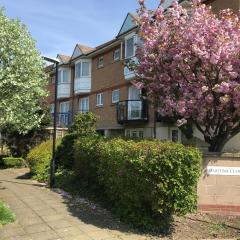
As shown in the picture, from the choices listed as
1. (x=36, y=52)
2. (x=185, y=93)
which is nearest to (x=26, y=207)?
(x=185, y=93)

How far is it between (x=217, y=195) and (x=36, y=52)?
25.2 feet

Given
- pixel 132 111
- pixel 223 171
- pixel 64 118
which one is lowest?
pixel 223 171

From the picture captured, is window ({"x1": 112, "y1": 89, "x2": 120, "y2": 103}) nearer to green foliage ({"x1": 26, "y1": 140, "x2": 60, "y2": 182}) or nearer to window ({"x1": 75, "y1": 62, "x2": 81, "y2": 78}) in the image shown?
window ({"x1": 75, "y1": 62, "x2": 81, "y2": 78})

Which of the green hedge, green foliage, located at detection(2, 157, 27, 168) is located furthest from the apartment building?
the green hedge

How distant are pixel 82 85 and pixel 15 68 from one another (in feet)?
66.8

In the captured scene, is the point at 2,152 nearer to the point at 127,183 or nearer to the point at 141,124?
the point at 141,124

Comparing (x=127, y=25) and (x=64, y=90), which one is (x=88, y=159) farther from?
(x=64, y=90)

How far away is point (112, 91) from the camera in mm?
30766

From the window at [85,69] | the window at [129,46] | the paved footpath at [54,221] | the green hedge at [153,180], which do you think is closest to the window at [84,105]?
the window at [85,69]

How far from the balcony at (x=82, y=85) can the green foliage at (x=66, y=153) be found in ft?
55.0

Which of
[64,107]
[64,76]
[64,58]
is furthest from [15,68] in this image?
[64,58]

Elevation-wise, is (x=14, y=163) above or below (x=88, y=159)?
below

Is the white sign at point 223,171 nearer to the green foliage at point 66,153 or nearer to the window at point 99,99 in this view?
the green foliage at point 66,153

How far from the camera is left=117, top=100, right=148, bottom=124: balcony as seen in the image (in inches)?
1051
